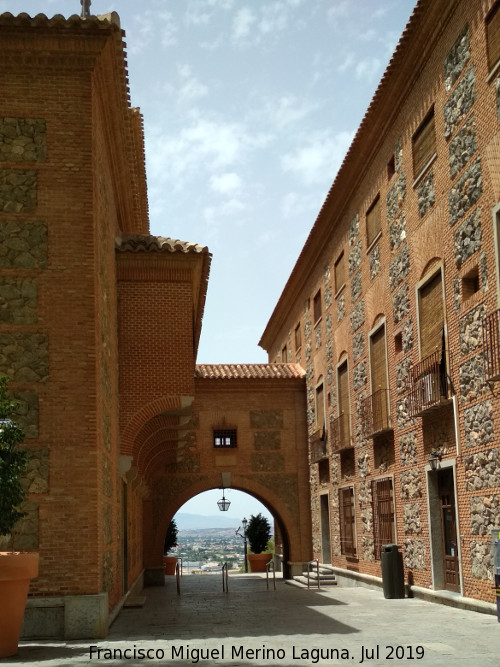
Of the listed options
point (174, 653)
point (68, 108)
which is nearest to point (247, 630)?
point (174, 653)

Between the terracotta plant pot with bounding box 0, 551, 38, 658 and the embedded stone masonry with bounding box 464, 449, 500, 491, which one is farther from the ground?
the embedded stone masonry with bounding box 464, 449, 500, 491

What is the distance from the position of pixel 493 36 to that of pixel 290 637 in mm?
8726

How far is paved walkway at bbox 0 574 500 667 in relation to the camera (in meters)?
8.81

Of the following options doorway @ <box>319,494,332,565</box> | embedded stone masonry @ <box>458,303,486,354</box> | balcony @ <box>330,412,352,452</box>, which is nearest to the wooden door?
embedded stone masonry @ <box>458,303,486,354</box>

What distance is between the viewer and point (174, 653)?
30.6 feet

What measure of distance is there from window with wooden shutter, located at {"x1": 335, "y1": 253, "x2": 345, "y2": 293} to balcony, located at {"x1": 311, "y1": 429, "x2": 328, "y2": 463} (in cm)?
441

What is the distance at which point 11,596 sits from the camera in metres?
9.19

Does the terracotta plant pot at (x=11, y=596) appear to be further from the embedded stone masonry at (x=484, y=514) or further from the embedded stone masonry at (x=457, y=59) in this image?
the embedded stone masonry at (x=457, y=59)

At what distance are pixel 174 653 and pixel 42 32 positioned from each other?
323 inches

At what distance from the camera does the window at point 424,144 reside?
15.3m

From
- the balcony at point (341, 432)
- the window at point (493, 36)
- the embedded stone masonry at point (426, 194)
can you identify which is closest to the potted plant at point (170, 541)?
the balcony at point (341, 432)

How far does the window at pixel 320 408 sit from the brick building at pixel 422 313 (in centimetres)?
122

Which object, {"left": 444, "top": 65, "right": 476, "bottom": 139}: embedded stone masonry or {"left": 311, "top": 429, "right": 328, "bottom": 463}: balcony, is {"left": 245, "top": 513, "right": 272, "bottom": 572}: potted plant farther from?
{"left": 444, "top": 65, "right": 476, "bottom": 139}: embedded stone masonry

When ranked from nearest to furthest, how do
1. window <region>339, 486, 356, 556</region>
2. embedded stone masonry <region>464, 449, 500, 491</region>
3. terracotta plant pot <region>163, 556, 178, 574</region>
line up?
embedded stone masonry <region>464, 449, 500, 491</region> → window <region>339, 486, 356, 556</region> → terracotta plant pot <region>163, 556, 178, 574</region>
